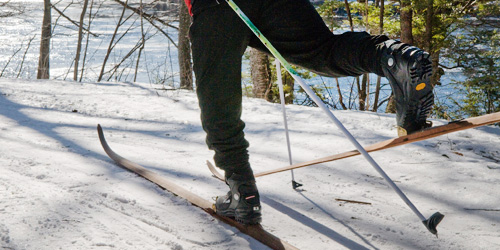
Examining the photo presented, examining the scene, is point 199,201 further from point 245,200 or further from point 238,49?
point 238,49

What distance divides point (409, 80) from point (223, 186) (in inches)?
48.4

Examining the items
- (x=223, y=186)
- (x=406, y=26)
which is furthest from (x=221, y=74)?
(x=406, y=26)

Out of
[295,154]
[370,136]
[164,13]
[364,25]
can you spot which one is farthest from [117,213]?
[164,13]

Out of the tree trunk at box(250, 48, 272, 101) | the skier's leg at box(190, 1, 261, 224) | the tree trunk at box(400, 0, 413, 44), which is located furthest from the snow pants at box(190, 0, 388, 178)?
the tree trunk at box(400, 0, 413, 44)

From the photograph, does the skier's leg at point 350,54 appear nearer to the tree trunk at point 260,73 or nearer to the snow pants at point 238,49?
the snow pants at point 238,49

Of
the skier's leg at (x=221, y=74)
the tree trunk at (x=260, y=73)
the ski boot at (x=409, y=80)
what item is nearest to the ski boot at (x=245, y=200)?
the skier's leg at (x=221, y=74)

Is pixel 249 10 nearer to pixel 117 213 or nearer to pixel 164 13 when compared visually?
pixel 117 213

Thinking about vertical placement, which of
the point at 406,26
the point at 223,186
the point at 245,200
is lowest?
the point at 223,186

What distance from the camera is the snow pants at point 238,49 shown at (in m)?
1.47

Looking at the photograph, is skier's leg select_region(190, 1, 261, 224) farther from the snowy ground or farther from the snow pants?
the snowy ground

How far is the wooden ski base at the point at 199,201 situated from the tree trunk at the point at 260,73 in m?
4.45

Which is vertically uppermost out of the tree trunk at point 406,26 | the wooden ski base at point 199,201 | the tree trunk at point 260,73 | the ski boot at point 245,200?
the tree trunk at point 406,26

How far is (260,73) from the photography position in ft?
22.6

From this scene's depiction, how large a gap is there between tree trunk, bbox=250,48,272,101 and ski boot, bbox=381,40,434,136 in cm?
544
